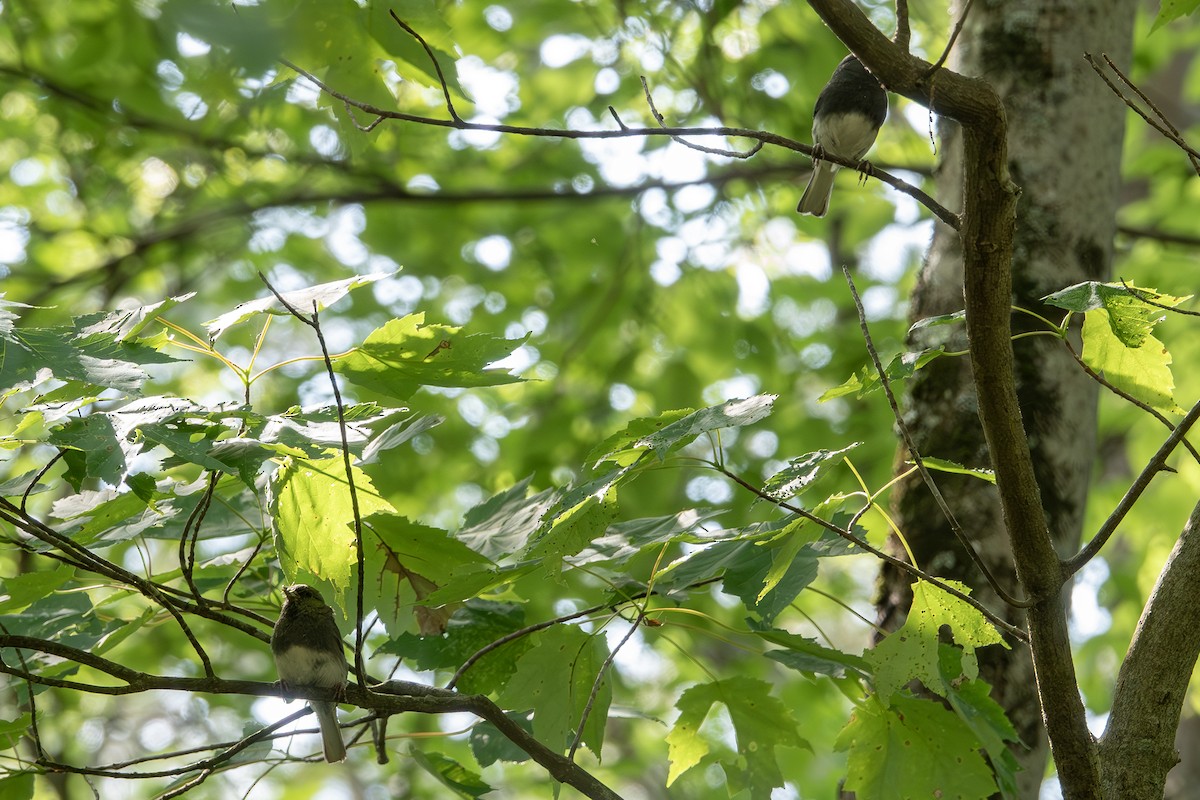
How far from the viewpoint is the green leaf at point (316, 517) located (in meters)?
1.70

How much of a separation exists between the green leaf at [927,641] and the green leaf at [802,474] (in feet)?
→ 0.89

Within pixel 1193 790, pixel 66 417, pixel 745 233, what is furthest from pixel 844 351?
pixel 66 417

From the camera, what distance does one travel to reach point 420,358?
176cm

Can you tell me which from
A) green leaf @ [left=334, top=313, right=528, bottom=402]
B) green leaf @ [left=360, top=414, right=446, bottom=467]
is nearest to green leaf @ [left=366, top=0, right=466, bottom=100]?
green leaf @ [left=334, top=313, right=528, bottom=402]

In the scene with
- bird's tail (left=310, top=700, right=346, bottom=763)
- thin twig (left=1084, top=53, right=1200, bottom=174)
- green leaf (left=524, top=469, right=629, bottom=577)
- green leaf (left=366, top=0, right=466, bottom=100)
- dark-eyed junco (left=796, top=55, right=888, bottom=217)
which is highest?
dark-eyed junco (left=796, top=55, right=888, bottom=217)

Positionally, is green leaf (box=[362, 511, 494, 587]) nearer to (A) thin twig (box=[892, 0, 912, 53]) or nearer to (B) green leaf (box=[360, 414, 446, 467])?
(B) green leaf (box=[360, 414, 446, 467])

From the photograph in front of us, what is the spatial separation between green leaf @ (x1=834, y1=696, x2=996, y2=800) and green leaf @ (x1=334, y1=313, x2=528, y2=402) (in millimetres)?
860

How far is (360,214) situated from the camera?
6926 mm

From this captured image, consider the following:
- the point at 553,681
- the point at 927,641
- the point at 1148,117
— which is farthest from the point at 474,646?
the point at 1148,117

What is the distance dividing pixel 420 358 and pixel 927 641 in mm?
942

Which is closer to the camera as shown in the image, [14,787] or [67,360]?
[67,360]

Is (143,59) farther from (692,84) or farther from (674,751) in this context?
(674,751)

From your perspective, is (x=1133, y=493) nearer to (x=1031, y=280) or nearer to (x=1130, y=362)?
(x=1130, y=362)

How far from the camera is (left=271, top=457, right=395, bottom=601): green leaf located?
1701 millimetres
